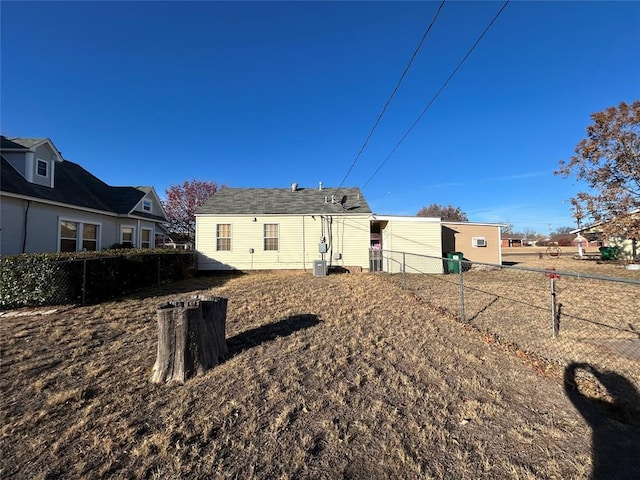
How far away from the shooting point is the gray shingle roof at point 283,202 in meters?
15.1

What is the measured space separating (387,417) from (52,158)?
53.4 ft

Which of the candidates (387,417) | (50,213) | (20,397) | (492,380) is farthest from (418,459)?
(50,213)

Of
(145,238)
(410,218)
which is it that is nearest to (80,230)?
(145,238)

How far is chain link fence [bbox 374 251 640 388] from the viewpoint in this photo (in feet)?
13.3

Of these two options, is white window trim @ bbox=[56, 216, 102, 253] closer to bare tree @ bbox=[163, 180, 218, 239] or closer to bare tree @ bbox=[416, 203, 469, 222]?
bare tree @ bbox=[163, 180, 218, 239]

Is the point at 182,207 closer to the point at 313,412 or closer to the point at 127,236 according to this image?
the point at 127,236

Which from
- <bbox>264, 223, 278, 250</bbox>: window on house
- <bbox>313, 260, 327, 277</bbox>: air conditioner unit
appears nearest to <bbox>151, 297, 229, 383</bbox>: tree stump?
<bbox>313, 260, 327, 277</bbox>: air conditioner unit

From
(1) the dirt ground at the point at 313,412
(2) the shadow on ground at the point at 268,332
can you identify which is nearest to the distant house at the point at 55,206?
(1) the dirt ground at the point at 313,412

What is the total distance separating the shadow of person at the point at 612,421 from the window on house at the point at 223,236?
13.8 meters

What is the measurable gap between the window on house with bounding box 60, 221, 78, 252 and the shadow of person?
15604 mm

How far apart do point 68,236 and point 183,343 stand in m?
12.4

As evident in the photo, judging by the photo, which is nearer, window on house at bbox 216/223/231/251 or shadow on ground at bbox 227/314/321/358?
shadow on ground at bbox 227/314/321/358

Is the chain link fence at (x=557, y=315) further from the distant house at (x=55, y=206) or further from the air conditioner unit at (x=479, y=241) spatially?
the distant house at (x=55, y=206)

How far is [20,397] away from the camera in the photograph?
9.83ft
